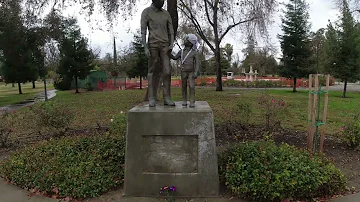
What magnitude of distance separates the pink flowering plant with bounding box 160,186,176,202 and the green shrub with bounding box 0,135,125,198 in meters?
0.84

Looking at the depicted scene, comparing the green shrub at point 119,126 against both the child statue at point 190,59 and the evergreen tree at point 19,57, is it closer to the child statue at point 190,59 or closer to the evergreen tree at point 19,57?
the child statue at point 190,59

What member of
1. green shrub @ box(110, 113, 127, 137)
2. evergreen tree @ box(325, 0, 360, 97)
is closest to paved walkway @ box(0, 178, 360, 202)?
green shrub @ box(110, 113, 127, 137)

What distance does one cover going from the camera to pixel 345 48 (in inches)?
754

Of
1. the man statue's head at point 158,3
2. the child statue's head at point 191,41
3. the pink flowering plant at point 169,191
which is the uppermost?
the man statue's head at point 158,3

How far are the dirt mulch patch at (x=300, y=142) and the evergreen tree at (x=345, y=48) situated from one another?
14268 millimetres

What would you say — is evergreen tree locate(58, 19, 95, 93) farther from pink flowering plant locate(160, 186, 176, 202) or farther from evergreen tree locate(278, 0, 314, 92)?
pink flowering plant locate(160, 186, 176, 202)

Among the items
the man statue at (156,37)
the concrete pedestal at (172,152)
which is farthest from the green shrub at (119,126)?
the concrete pedestal at (172,152)

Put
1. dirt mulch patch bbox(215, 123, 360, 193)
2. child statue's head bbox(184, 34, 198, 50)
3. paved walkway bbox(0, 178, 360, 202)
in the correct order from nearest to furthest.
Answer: paved walkway bbox(0, 178, 360, 202) < child statue's head bbox(184, 34, 198, 50) < dirt mulch patch bbox(215, 123, 360, 193)

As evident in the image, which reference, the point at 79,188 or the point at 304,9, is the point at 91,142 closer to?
the point at 79,188

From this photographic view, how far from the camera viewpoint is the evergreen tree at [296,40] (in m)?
22.3

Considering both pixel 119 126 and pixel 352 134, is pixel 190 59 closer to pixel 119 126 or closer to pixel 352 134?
pixel 119 126

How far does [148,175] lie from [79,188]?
107 cm

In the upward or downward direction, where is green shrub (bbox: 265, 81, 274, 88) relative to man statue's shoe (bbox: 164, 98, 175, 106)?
downward

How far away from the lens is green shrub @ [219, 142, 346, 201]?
151 inches
